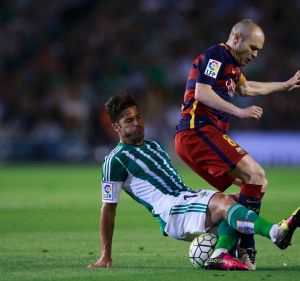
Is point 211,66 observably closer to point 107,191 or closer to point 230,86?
point 230,86

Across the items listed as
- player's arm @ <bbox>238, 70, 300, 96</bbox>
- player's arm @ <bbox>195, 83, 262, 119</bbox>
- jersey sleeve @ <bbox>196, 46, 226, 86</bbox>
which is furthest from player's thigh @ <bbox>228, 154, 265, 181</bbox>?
player's arm @ <bbox>238, 70, 300, 96</bbox>

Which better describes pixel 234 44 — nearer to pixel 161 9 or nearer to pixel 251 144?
pixel 251 144

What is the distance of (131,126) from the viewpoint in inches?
319

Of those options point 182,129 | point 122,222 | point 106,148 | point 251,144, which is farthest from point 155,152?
point 106,148

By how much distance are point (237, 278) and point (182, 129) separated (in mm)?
1634

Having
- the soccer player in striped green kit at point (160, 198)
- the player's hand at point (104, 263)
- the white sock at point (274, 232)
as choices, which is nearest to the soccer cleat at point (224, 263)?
the soccer player in striped green kit at point (160, 198)

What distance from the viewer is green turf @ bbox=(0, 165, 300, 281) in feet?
24.4

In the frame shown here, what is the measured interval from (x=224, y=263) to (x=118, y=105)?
5.10ft

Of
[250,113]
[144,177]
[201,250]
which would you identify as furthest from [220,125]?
[201,250]

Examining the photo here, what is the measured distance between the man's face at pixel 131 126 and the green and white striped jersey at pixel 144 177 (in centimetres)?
6

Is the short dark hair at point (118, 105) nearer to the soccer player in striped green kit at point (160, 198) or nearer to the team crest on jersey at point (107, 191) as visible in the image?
the soccer player in striped green kit at point (160, 198)

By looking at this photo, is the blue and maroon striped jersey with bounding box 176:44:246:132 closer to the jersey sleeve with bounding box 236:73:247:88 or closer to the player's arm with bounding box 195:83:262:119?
the player's arm with bounding box 195:83:262:119

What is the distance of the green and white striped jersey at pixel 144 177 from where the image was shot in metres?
8.01

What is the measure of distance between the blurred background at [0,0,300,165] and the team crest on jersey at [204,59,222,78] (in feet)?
54.6
